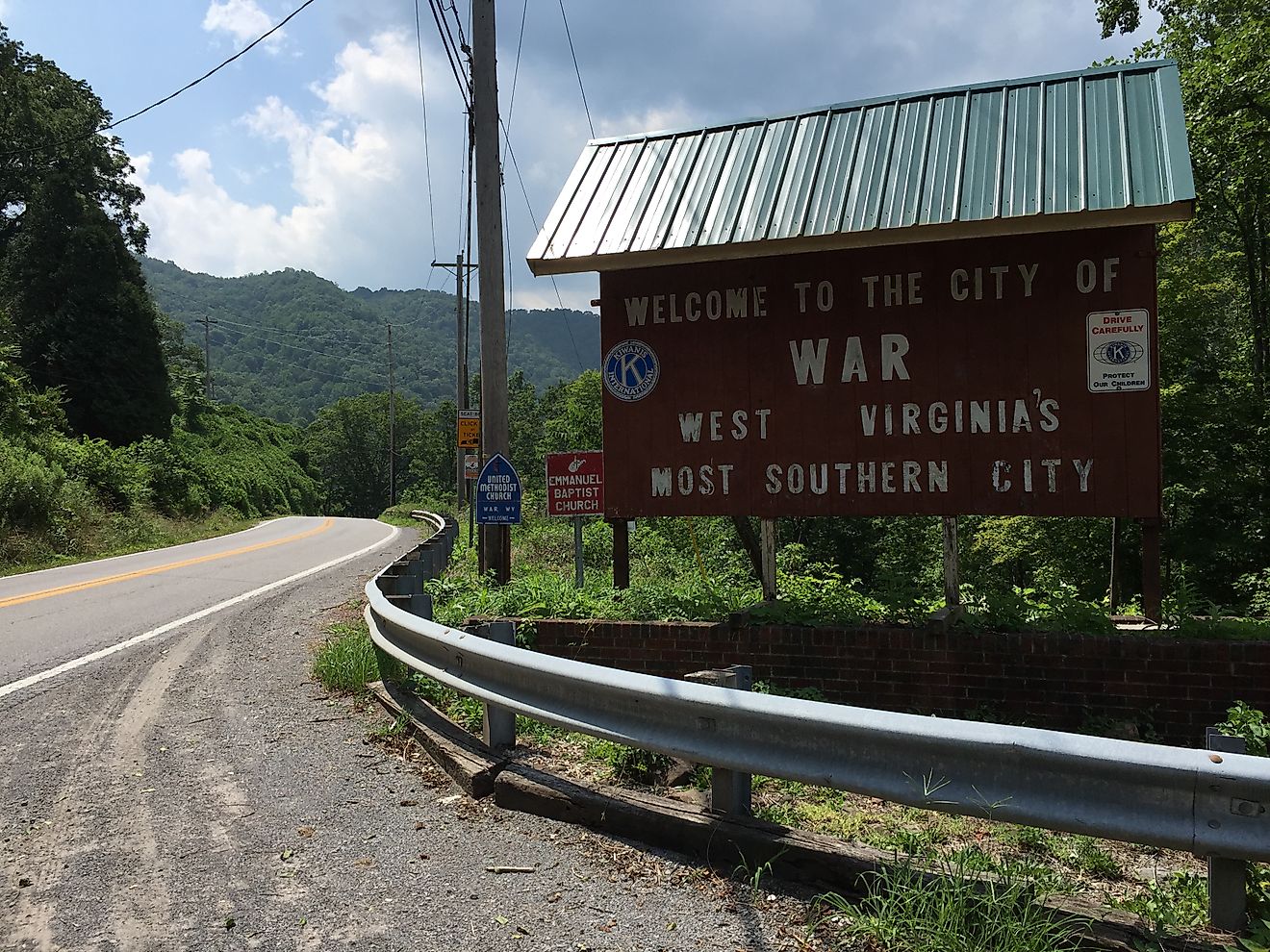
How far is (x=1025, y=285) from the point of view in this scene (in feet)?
24.7

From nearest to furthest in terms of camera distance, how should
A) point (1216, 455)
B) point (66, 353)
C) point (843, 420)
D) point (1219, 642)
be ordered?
point (1219, 642)
point (843, 420)
point (1216, 455)
point (66, 353)

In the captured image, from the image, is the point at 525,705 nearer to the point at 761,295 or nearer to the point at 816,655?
the point at 816,655

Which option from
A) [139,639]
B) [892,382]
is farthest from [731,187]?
[139,639]

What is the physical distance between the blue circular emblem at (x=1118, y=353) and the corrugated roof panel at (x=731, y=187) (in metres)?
3.05

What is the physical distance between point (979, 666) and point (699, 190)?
473 centimetres

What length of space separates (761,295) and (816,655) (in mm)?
3208

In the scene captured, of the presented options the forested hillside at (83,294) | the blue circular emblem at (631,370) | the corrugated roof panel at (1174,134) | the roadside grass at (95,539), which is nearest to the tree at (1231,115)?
the corrugated roof panel at (1174,134)

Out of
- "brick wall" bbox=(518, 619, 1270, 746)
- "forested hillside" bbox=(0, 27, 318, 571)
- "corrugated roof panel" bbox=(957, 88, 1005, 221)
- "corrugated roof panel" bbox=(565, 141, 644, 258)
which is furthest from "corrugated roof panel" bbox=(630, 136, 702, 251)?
"forested hillside" bbox=(0, 27, 318, 571)

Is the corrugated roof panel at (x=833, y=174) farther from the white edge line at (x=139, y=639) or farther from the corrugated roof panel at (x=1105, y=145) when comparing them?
the white edge line at (x=139, y=639)

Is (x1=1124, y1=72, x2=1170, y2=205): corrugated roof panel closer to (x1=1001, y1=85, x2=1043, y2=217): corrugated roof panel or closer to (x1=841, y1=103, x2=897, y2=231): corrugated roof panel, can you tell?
(x1=1001, y1=85, x2=1043, y2=217): corrugated roof panel

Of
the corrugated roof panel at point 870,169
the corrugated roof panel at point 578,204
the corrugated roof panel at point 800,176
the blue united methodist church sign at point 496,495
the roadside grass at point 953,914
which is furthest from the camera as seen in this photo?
the blue united methodist church sign at point 496,495

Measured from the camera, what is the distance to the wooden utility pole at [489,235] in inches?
441

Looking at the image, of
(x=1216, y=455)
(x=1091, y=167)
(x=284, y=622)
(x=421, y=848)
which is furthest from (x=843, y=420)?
(x=1216, y=455)

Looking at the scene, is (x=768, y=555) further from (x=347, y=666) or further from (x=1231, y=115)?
(x=1231, y=115)
